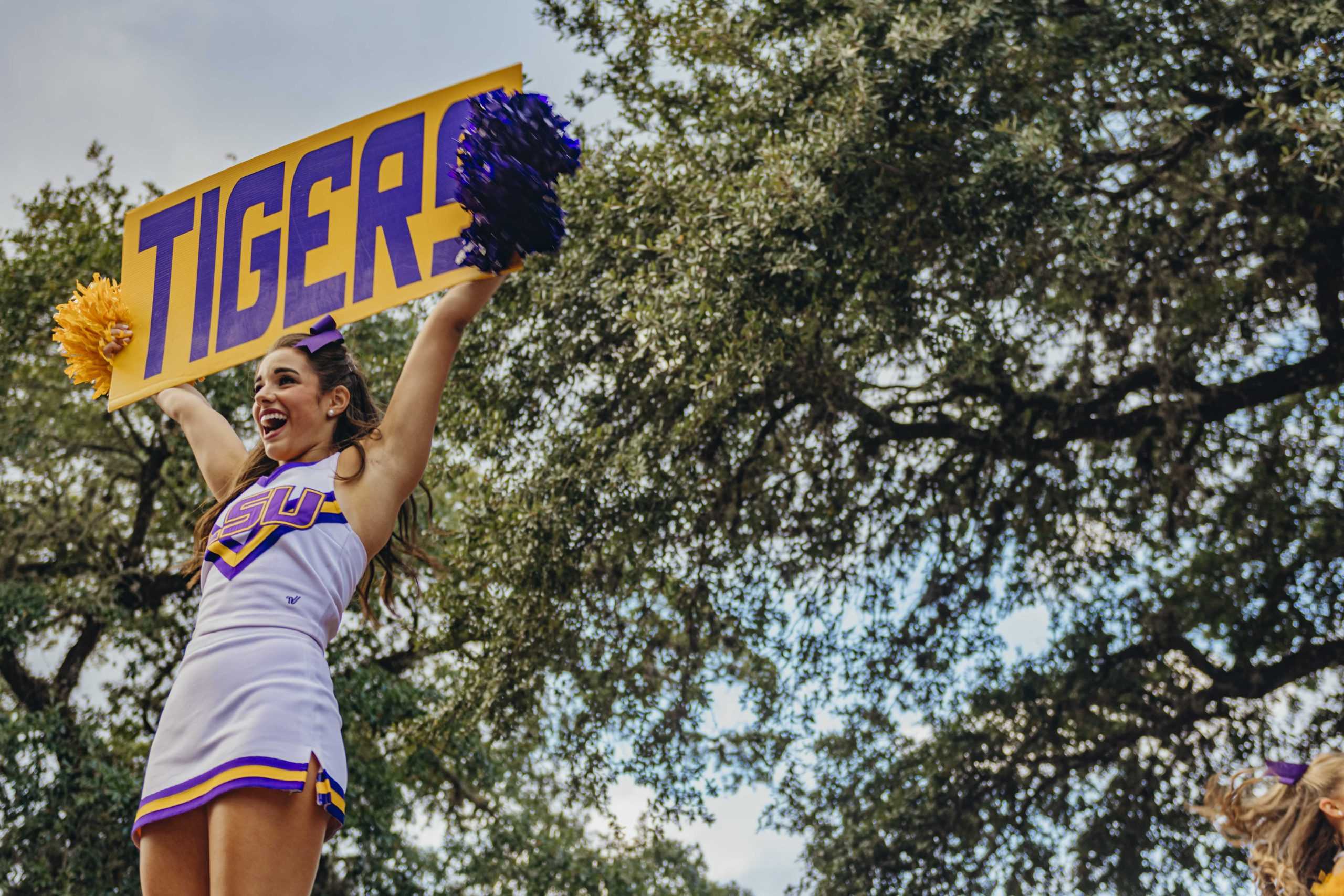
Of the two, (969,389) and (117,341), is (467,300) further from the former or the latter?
(969,389)

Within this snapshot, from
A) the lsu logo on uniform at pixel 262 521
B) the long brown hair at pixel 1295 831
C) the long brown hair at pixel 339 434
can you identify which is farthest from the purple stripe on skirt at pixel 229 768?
the long brown hair at pixel 1295 831

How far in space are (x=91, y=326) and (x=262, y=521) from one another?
1.04 m

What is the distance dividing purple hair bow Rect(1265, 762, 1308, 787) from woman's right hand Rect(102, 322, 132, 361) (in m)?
3.88

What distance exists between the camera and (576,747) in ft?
27.5

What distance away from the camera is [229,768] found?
1945mm

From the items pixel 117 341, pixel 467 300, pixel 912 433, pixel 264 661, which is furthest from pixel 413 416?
pixel 912 433

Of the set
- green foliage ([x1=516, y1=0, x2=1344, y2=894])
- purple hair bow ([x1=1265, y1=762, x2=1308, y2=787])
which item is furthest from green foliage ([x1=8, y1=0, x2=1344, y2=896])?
purple hair bow ([x1=1265, y1=762, x2=1308, y2=787])

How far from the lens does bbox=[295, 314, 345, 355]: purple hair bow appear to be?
8.19ft

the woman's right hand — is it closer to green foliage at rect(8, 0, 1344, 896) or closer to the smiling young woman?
the smiling young woman

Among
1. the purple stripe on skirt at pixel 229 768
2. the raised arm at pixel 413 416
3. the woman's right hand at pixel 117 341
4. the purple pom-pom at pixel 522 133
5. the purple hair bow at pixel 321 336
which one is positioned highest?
the woman's right hand at pixel 117 341

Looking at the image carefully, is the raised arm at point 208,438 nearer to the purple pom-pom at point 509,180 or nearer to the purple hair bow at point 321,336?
the purple hair bow at point 321,336

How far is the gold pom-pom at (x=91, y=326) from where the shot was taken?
2.95 meters

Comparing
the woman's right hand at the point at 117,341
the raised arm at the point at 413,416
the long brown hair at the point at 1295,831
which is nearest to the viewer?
the raised arm at the point at 413,416

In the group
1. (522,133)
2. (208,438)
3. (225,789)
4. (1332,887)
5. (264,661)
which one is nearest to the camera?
(225,789)
